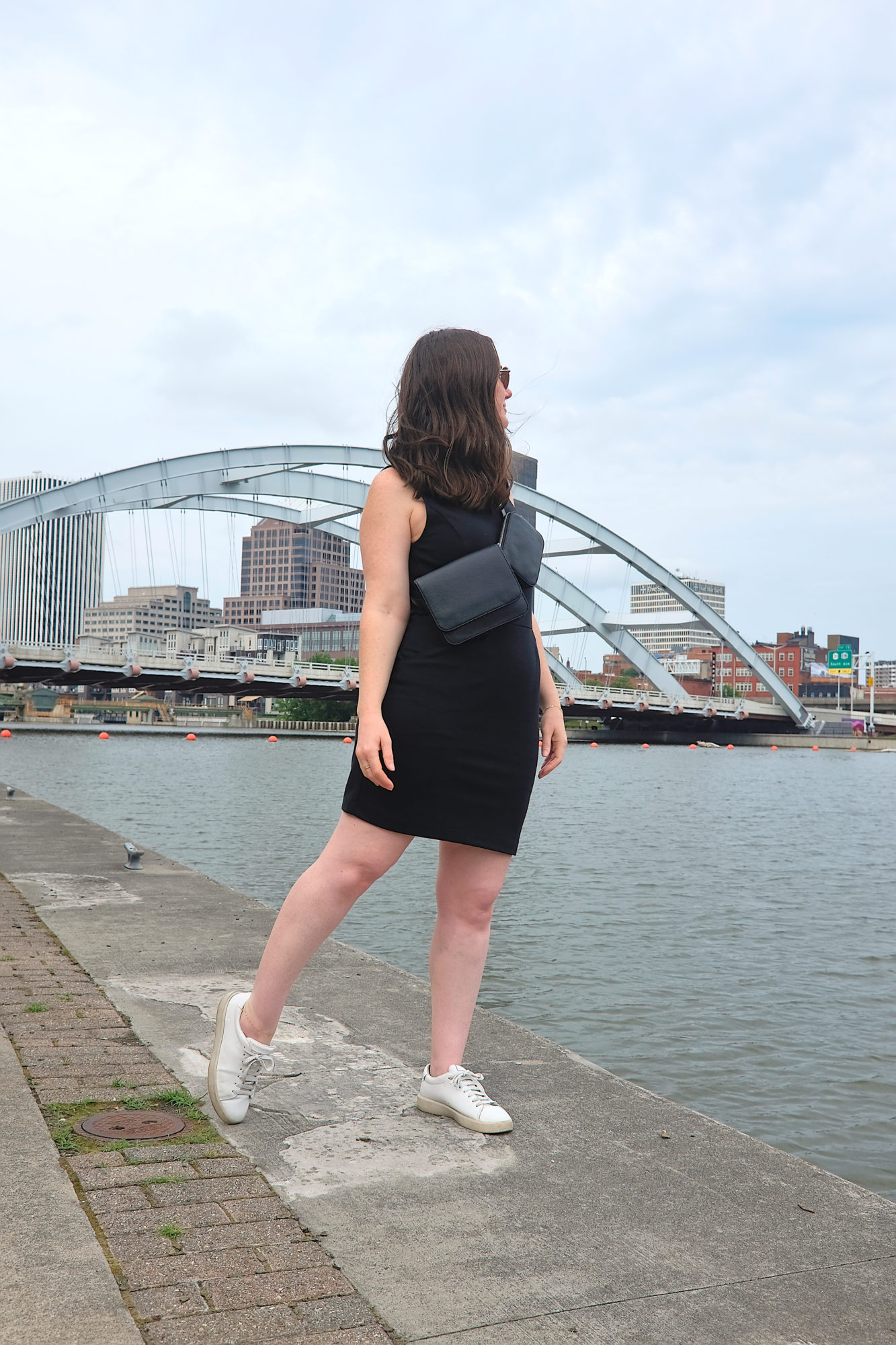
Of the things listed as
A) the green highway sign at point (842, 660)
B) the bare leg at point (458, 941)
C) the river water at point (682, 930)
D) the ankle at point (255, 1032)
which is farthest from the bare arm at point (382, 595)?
the green highway sign at point (842, 660)

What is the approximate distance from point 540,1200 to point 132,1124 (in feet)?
2.54

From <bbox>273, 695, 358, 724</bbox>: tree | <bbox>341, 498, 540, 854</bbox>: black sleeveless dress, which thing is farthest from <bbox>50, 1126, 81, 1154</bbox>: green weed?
<bbox>273, 695, 358, 724</bbox>: tree

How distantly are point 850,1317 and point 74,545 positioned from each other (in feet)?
424

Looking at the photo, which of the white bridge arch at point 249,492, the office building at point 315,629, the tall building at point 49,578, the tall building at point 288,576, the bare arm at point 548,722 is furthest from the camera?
the tall building at point 288,576

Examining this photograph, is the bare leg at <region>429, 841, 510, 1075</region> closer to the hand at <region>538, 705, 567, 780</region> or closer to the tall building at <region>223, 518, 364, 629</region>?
the hand at <region>538, 705, 567, 780</region>

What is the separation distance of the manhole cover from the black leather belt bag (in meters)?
1.03

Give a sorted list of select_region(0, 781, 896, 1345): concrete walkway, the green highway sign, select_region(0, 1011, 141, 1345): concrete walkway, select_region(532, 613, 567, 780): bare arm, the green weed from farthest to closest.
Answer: the green highway sign, select_region(532, 613, 567, 780): bare arm, the green weed, select_region(0, 781, 896, 1345): concrete walkway, select_region(0, 1011, 141, 1345): concrete walkway

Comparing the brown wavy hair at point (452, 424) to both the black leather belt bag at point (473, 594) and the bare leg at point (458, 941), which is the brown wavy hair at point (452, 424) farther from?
the bare leg at point (458, 941)

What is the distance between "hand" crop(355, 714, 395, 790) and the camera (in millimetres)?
1960

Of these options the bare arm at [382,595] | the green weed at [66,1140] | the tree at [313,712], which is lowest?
the tree at [313,712]

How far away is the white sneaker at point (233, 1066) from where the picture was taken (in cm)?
206

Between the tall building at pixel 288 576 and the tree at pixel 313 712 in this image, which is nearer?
the tree at pixel 313 712

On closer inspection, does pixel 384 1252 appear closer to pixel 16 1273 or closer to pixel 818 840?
pixel 16 1273

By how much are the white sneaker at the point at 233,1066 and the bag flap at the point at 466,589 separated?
85cm
